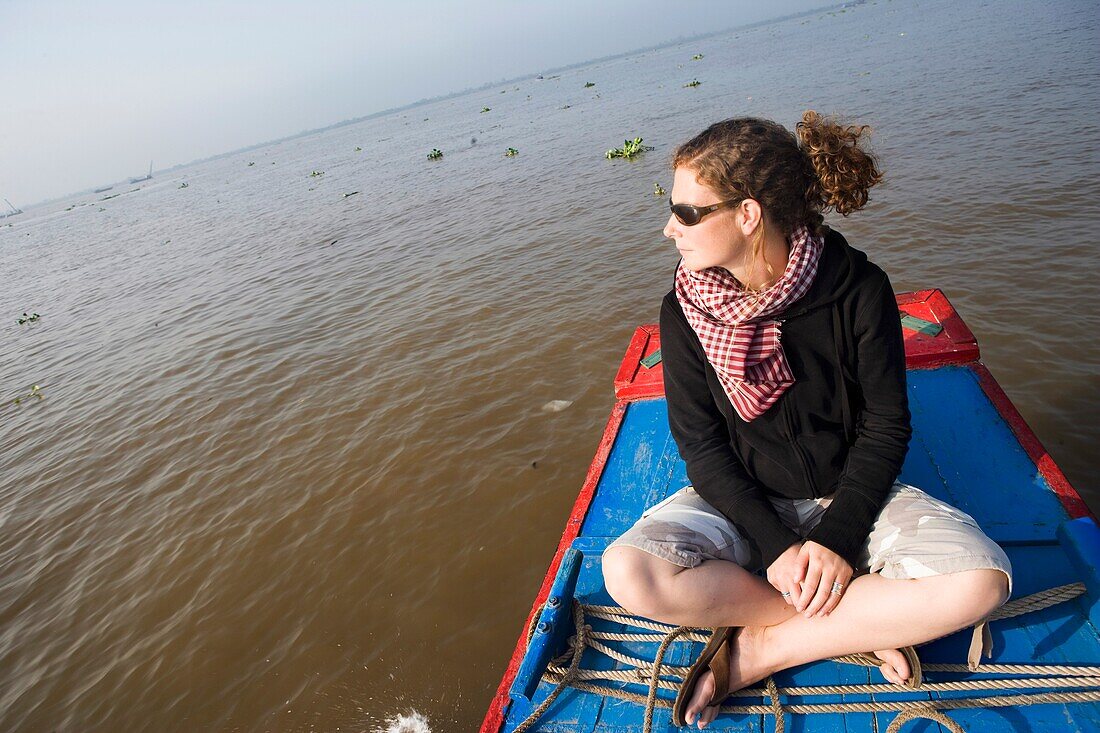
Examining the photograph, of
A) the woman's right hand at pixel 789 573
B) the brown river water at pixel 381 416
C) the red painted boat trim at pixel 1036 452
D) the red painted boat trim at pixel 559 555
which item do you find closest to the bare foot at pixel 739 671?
the woman's right hand at pixel 789 573

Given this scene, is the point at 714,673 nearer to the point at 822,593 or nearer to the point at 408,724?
the point at 822,593

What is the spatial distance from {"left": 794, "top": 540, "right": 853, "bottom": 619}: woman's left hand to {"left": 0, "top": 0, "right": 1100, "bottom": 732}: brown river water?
2.05 m

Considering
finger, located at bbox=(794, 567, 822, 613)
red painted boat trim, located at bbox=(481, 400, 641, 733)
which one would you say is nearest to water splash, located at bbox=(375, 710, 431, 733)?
red painted boat trim, located at bbox=(481, 400, 641, 733)

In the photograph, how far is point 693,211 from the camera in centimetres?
215

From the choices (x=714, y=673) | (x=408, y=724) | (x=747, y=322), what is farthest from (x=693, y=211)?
(x=408, y=724)

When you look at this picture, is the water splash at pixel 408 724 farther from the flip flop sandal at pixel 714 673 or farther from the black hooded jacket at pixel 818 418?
the black hooded jacket at pixel 818 418

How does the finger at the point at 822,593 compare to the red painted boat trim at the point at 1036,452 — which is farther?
the red painted boat trim at the point at 1036,452

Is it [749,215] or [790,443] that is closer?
[749,215]

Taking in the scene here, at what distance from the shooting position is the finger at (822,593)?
2000mm

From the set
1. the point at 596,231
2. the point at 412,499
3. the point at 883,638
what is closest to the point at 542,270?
the point at 596,231

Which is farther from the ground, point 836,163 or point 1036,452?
point 836,163

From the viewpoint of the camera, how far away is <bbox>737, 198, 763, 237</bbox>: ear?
2.09m

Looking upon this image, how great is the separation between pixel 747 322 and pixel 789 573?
0.93 m

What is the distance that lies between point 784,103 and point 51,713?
21321 millimetres
